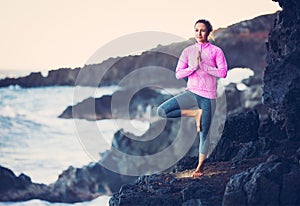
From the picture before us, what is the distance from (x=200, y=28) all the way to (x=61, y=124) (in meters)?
2.15

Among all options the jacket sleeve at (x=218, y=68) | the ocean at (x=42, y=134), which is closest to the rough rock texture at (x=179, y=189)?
the jacket sleeve at (x=218, y=68)

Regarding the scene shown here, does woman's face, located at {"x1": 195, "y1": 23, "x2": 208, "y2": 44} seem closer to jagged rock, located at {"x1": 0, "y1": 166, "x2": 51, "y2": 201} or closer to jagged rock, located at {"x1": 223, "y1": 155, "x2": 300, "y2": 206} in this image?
jagged rock, located at {"x1": 223, "y1": 155, "x2": 300, "y2": 206}

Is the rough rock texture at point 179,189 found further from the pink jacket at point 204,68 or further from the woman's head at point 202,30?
the woman's head at point 202,30

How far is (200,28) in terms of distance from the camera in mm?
5980

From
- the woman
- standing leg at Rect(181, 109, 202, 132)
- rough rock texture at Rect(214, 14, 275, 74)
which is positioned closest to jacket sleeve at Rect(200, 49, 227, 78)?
the woman

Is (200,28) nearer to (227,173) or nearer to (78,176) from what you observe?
(227,173)

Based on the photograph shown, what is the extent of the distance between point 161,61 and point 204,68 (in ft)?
5.12

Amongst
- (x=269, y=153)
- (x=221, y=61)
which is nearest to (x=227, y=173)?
(x=269, y=153)

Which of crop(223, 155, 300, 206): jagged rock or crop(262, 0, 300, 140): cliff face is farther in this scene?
crop(262, 0, 300, 140): cliff face

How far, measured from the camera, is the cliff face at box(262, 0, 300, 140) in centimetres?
626

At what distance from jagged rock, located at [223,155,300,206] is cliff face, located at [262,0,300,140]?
89 centimetres

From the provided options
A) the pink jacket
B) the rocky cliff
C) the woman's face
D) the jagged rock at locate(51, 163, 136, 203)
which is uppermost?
the woman's face

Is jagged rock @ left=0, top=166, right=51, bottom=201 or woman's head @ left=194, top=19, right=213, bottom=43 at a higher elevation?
woman's head @ left=194, top=19, right=213, bottom=43

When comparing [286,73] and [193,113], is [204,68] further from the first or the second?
[286,73]
